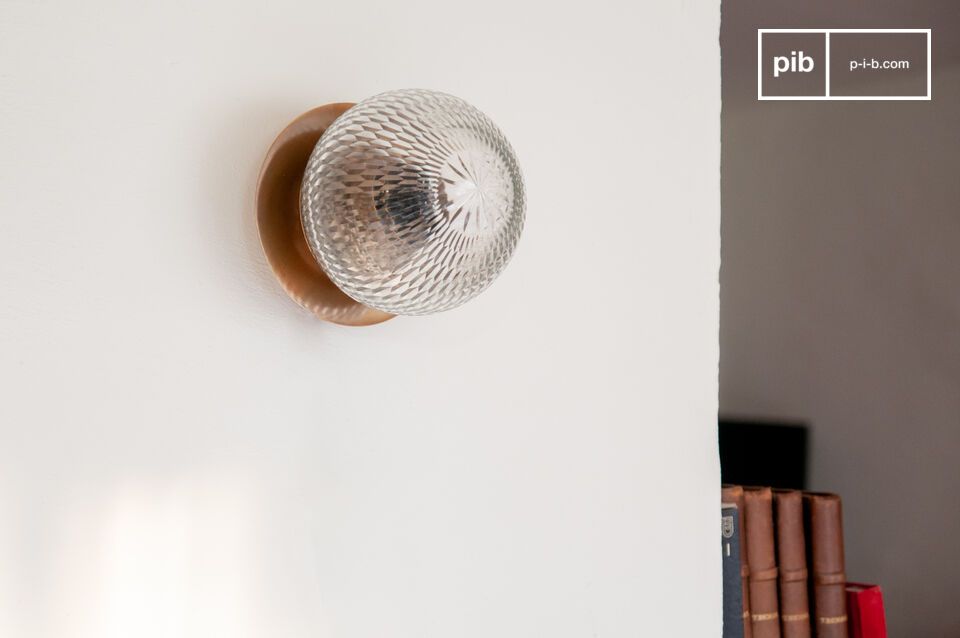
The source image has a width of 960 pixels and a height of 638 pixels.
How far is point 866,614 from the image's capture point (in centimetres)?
121

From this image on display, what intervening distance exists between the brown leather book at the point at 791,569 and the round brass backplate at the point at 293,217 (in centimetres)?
83

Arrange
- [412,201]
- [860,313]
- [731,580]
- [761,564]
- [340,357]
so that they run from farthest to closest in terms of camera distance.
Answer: [860,313] < [761,564] < [731,580] < [340,357] < [412,201]

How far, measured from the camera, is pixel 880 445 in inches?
61.3

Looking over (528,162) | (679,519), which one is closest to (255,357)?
(528,162)

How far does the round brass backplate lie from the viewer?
58 cm

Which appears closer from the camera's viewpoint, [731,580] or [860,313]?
[731,580]

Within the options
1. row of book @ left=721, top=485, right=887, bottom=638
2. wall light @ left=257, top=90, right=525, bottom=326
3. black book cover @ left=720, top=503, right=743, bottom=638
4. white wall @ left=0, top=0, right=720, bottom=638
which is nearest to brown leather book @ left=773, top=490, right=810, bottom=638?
row of book @ left=721, top=485, right=887, bottom=638

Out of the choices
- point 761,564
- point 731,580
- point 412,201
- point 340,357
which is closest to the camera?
point 412,201

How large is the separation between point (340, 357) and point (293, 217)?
120 millimetres

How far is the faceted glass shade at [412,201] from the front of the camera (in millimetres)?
510

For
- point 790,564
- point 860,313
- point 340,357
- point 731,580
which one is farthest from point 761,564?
point 340,357

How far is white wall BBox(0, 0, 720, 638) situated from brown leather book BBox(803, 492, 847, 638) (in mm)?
364

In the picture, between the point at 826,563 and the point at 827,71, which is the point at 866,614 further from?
the point at 827,71

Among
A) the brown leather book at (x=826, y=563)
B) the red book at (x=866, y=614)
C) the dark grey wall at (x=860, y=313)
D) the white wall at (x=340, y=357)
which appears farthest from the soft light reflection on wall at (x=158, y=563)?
the dark grey wall at (x=860, y=313)
